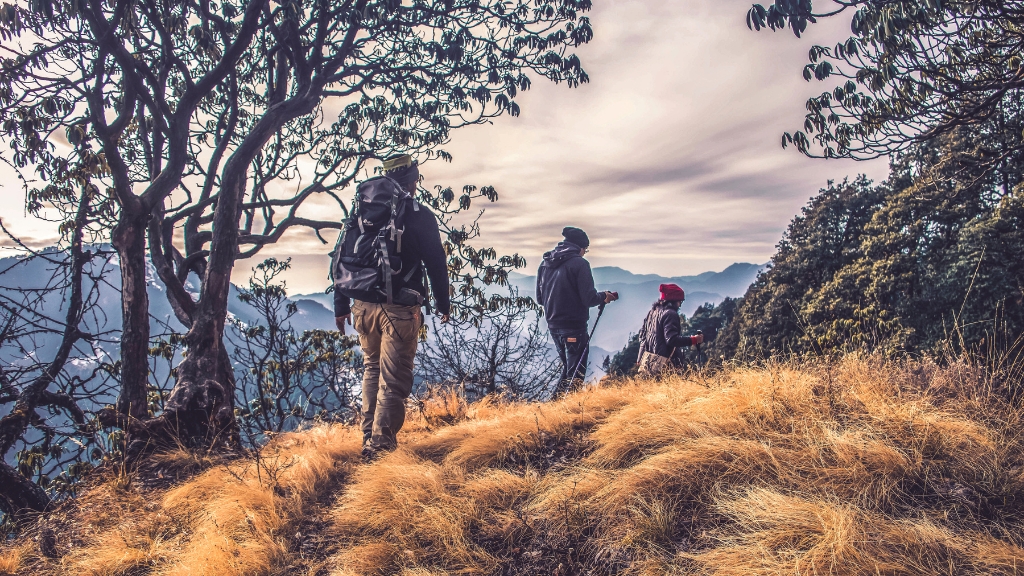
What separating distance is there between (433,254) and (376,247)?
1.42ft

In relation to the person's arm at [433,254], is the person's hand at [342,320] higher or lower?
lower

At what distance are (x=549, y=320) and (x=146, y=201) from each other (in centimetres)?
475

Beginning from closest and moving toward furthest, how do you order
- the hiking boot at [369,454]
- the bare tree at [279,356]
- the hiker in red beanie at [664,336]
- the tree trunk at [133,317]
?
the hiking boot at [369,454], the tree trunk at [133,317], the hiker in red beanie at [664,336], the bare tree at [279,356]

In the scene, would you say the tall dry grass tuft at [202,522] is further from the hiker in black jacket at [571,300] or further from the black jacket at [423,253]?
the hiker in black jacket at [571,300]

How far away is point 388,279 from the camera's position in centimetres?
353

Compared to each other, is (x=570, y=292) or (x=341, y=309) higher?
(x=570, y=292)

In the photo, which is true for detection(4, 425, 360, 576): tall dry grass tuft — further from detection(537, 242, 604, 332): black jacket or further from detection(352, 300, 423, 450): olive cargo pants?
detection(537, 242, 604, 332): black jacket

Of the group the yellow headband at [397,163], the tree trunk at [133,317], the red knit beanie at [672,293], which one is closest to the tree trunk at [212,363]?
the tree trunk at [133,317]

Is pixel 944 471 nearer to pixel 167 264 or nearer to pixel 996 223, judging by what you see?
Answer: pixel 167 264

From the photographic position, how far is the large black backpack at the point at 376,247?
357cm

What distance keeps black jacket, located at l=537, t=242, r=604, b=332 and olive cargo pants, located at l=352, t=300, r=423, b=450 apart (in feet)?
9.24

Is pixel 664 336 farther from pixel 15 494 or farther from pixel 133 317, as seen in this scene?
pixel 15 494

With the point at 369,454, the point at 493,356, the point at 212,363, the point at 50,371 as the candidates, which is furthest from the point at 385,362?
the point at 493,356

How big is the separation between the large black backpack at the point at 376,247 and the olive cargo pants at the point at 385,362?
127 mm
